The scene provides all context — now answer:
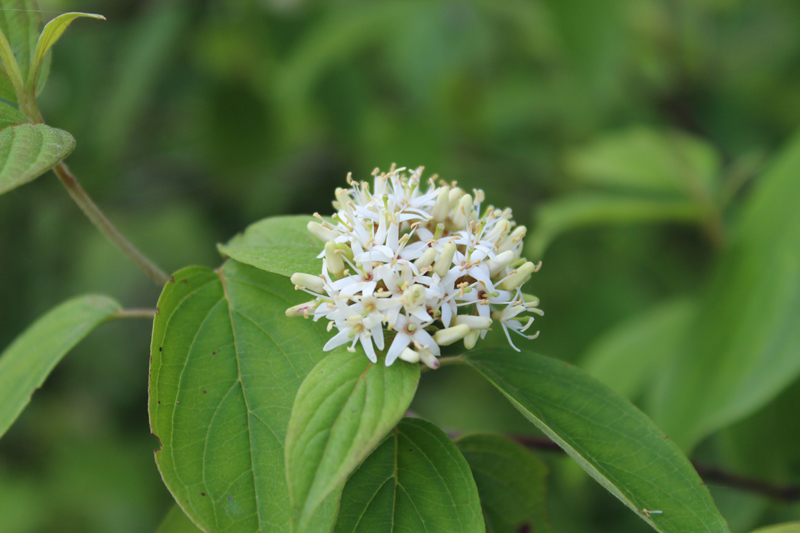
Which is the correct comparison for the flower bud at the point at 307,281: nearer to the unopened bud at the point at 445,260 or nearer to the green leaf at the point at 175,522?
the unopened bud at the point at 445,260

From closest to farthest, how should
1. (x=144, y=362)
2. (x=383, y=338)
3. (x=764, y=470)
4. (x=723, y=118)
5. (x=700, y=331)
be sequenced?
(x=383, y=338), (x=764, y=470), (x=700, y=331), (x=144, y=362), (x=723, y=118)

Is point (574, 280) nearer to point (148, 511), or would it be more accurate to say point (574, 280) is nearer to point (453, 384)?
point (453, 384)

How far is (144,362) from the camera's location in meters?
3.67

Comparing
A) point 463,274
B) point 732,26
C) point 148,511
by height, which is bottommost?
point 148,511

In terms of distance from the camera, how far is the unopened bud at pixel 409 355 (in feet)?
3.00

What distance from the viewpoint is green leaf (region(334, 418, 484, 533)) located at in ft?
3.06

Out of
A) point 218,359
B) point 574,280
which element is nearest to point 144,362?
point 574,280

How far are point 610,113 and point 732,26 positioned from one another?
154 centimetres

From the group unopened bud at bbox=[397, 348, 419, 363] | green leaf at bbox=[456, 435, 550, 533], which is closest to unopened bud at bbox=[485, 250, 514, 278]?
unopened bud at bbox=[397, 348, 419, 363]

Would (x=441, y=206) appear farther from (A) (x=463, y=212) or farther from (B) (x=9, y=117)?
(B) (x=9, y=117)

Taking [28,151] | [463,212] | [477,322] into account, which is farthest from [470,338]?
[28,151]

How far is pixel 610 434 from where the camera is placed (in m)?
1.01

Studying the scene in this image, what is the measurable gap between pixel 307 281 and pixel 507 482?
1.98ft

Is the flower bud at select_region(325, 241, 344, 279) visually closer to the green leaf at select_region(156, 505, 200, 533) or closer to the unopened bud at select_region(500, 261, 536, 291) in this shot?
the unopened bud at select_region(500, 261, 536, 291)
